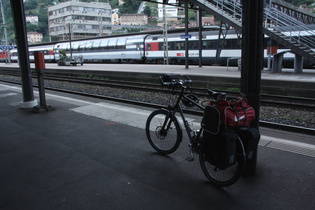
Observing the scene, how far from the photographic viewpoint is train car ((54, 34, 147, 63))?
3164 centimetres

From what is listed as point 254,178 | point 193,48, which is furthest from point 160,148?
point 193,48

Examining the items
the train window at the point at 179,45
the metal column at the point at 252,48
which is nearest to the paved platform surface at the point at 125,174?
the metal column at the point at 252,48

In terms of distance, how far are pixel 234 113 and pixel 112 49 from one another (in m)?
33.3

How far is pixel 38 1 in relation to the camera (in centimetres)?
9338

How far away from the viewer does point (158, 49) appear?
2944 cm

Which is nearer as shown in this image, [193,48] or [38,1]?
[193,48]

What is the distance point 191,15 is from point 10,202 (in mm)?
90842

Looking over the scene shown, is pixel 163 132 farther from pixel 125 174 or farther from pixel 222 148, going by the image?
pixel 222 148

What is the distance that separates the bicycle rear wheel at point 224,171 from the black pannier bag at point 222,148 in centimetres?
8

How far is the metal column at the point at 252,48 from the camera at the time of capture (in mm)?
3352

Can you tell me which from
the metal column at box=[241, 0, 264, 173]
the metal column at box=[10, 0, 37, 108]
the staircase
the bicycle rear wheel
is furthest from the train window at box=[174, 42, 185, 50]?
the bicycle rear wheel

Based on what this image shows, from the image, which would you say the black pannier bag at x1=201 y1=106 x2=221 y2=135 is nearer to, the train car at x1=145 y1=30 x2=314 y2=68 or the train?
the train

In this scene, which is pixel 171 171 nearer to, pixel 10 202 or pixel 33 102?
pixel 10 202

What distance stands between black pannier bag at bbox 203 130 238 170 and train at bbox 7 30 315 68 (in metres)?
15.5
